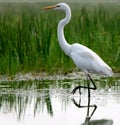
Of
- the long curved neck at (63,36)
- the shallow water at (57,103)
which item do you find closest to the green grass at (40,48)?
the shallow water at (57,103)

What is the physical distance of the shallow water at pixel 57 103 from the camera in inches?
314

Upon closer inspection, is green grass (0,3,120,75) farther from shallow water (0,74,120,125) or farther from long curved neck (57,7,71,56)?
long curved neck (57,7,71,56)

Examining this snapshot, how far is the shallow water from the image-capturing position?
7.97 metres

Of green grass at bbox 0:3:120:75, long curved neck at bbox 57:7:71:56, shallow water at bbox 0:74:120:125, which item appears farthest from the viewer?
green grass at bbox 0:3:120:75

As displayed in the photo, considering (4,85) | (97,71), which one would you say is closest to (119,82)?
(97,71)

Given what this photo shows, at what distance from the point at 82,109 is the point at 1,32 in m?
3.57

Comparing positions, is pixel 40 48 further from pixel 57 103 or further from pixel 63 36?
pixel 57 103

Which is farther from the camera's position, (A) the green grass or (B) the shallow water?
(A) the green grass

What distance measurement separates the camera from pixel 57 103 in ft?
29.6

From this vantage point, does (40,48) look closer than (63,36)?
No

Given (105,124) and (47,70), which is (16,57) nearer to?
(47,70)

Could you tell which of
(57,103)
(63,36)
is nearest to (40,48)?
(63,36)

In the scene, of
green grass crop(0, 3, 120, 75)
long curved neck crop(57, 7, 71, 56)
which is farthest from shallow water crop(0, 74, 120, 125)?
green grass crop(0, 3, 120, 75)

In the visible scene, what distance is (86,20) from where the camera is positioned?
13.1 metres
